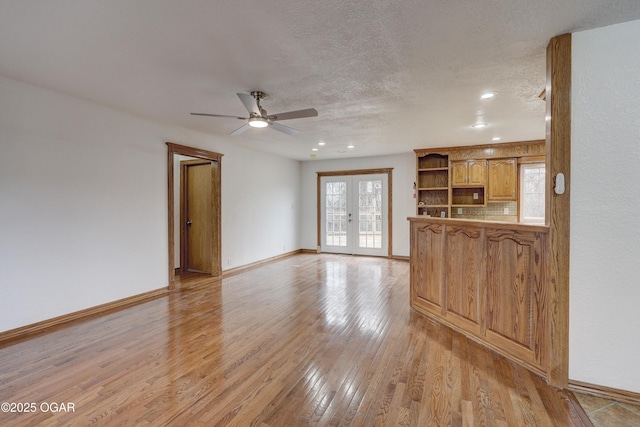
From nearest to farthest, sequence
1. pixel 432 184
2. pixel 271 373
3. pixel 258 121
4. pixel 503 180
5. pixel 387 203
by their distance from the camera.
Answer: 1. pixel 271 373
2. pixel 258 121
3. pixel 503 180
4. pixel 432 184
5. pixel 387 203

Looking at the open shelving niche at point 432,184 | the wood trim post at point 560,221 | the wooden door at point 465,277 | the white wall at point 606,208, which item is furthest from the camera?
the open shelving niche at point 432,184

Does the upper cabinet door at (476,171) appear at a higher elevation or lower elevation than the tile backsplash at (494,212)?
higher

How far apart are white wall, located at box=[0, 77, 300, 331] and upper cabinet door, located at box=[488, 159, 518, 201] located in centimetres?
582

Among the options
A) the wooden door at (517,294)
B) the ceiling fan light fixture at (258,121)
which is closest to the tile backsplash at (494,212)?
the wooden door at (517,294)

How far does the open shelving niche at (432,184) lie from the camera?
6.86m

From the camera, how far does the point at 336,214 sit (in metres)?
8.17

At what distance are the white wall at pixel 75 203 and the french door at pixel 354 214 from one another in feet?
12.8

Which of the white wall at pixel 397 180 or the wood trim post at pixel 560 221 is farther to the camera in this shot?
the white wall at pixel 397 180

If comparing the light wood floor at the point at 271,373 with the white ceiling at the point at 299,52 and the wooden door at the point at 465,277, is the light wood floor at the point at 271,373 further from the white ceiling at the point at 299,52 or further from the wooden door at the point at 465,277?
the white ceiling at the point at 299,52

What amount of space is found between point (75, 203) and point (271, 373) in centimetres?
311

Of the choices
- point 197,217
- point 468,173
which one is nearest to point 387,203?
point 468,173

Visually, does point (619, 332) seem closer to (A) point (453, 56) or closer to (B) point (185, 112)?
(A) point (453, 56)

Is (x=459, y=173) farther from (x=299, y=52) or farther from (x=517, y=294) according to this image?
(x=299, y=52)

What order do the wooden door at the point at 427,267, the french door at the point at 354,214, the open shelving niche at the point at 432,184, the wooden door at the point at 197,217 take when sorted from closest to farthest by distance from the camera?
the wooden door at the point at 427,267, the wooden door at the point at 197,217, the open shelving niche at the point at 432,184, the french door at the point at 354,214
